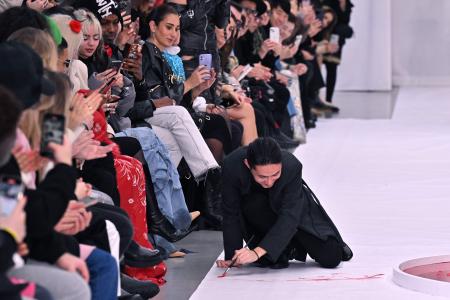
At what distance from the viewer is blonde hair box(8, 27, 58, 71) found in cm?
404

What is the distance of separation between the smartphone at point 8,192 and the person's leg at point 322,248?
7.53 feet

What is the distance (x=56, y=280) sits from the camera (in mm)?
3295

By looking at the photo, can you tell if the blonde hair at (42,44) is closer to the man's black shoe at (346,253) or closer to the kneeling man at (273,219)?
the kneeling man at (273,219)

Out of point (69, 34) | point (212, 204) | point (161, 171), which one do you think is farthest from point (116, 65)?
point (212, 204)

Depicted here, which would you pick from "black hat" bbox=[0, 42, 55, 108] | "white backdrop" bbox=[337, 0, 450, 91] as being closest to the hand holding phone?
"black hat" bbox=[0, 42, 55, 108]

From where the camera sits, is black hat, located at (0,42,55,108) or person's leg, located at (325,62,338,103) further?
person's leg, located at (325,62,338,103)

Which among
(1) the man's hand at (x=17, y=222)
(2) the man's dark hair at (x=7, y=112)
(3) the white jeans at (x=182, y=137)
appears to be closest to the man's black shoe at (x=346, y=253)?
(3) the white jeans at (x=182, y=137)

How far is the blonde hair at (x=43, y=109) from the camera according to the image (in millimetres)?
3633

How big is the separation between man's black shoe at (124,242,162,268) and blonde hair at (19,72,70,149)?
117 centimetres

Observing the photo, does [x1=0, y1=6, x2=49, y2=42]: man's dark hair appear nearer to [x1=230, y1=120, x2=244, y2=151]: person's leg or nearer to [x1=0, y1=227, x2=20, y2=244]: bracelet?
[x1=0, y1=227, x2=20, y2=244]: bracelet

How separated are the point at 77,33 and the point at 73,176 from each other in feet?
5.67

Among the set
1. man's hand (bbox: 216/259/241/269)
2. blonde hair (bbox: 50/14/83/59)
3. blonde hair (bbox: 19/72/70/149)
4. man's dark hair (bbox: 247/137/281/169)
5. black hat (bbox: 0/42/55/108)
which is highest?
black hat (bbox: 0/42/55/108)

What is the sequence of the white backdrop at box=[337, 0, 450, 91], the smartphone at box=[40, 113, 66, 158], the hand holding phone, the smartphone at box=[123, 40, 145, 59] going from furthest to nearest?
the white backdrop at box=[337, 0, 450, 91]
the smartphone at box=[123, 40, 145, 59]
the hand holding phone
the smartphone at box=[40, 113, 66, 158]

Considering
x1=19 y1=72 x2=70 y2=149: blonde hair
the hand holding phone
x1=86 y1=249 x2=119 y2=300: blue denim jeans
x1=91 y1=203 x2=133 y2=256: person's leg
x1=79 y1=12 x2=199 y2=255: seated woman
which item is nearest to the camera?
x1=19 y1=72 x2=70 y2=149: blonde hair
